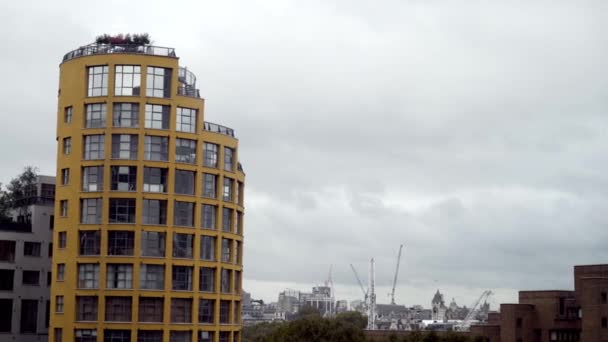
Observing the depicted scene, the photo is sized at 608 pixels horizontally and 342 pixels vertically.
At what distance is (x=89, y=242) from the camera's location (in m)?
113

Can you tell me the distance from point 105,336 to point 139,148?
21843mm

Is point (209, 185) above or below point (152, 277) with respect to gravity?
above

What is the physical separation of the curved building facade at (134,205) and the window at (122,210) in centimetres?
12

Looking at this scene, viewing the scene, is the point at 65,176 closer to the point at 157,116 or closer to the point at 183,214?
the point at 157,116

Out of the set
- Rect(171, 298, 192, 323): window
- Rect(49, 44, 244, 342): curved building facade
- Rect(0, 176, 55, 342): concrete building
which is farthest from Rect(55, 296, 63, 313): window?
Rect(171, 298, 192, 323): window

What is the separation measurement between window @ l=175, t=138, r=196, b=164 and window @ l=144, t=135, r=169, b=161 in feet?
4.58

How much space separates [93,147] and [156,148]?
7.35m

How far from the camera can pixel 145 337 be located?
11138cm

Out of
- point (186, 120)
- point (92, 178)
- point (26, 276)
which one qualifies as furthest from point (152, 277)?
point (26, 276)

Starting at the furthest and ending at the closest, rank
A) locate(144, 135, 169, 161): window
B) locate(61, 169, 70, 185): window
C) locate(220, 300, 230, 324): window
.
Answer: locate(220, 300, 230, 324): window
locate(61, 169, 70, 185): window
locate(144, 135, 169, 161): window

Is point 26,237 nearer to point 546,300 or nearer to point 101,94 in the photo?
point 101,94

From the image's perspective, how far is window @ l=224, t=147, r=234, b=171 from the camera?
400 ft

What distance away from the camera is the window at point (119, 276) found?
366ft

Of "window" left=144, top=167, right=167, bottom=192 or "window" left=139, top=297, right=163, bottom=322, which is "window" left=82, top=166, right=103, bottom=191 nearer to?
"window" left=144, top=167, right=167, bottom=192
